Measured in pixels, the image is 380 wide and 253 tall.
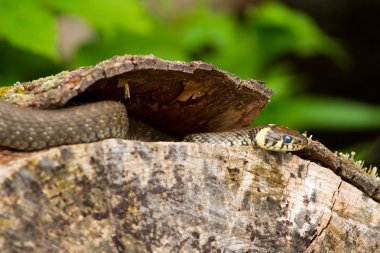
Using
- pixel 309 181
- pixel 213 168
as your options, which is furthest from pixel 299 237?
pixel 213 168

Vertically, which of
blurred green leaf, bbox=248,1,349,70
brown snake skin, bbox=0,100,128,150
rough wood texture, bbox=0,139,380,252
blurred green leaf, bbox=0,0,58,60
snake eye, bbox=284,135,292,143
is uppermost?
blurred green leaf, bbox=248,1,349,70

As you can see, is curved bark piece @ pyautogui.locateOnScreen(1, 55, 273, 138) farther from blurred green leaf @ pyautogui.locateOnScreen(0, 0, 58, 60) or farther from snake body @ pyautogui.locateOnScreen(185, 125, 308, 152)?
blurred green leaf @ pyautogui.locateOnScreen(0, 0, 58, 60)

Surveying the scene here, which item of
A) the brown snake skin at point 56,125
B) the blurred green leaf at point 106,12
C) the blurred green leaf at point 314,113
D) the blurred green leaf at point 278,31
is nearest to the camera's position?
the brown snake skin at point 56,125

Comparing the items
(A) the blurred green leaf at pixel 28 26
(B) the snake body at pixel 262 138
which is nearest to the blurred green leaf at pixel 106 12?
(A) the blurred green leaf at pixel 28 26

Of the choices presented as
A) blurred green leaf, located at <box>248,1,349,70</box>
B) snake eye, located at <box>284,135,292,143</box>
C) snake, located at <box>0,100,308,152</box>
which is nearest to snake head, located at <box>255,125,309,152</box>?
snake eye, located at <box>284,135,292,143</box>

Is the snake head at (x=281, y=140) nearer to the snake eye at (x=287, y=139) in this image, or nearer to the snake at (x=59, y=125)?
the snake eye at (x=287, y=139)

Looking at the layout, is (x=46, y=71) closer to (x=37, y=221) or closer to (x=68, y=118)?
(x=68, y=118)

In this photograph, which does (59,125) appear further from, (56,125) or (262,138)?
(262,138)
